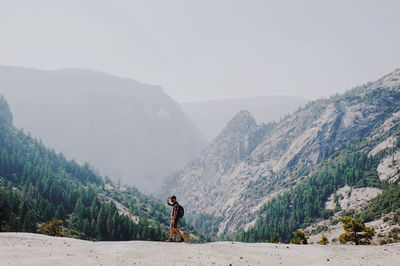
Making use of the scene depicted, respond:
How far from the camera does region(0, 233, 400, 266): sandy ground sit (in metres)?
24.3

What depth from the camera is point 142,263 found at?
944 inches

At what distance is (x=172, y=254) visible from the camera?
26359 millimetres

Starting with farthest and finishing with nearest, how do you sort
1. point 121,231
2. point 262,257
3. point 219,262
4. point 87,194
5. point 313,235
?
1. point 87,194
2. point 313,235
3. point 121,231
4. point 262,257
5. point 219,262

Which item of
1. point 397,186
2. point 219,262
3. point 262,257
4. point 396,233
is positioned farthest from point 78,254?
point 397,186

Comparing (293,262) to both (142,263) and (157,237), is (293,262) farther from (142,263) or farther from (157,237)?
(157,237)

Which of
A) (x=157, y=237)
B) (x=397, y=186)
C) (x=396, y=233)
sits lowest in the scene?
(x=157, y=237)

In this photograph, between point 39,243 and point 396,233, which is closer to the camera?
point 39,243

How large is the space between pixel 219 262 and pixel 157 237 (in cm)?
13327

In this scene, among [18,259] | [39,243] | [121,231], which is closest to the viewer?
[18,259]

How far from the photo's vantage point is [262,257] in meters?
27.1

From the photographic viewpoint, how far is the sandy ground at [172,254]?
79.9ft

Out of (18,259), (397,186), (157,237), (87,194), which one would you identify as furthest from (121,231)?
(397,186)

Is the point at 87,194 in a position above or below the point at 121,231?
above

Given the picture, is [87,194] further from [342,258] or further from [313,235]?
[342,258]
